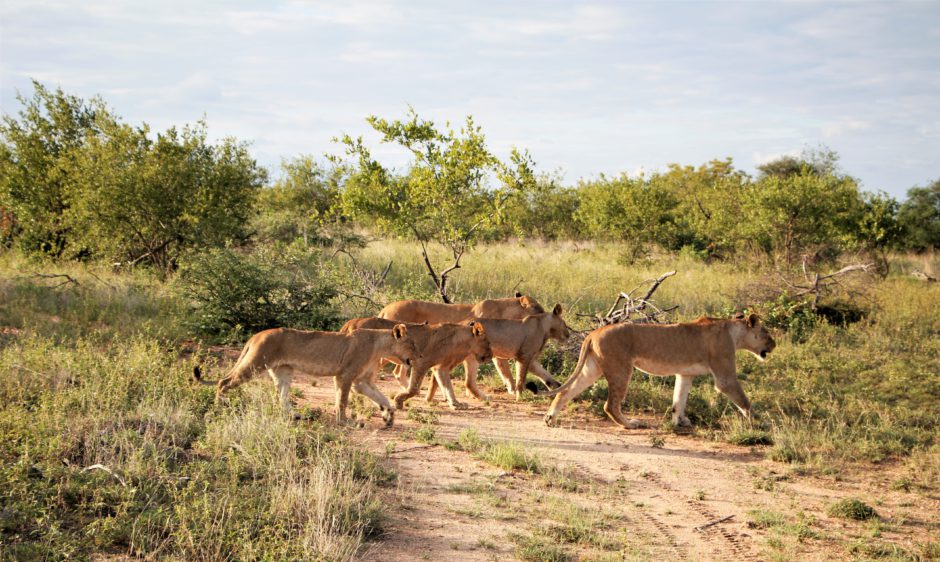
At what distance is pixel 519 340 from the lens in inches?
460

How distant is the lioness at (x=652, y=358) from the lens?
10203 millimetres

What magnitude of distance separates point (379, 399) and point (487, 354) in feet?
6.97

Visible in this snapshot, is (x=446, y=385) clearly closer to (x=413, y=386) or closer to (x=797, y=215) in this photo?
(x=413, y=386)

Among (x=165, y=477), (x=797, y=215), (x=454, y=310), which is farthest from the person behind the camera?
(x=797, y=215)

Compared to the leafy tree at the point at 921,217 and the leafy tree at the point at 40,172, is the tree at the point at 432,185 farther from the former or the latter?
the leafy tree at the point at 921,217

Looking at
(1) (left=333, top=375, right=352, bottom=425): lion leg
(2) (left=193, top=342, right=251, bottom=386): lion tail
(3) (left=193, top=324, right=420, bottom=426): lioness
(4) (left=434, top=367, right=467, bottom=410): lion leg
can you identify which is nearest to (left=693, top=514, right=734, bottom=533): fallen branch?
(3) (left=193, top=324, right=420, bottom=426): lioness

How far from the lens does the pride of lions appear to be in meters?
9.60

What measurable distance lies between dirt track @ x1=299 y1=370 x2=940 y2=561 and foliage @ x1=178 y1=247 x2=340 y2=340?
13.9 feet

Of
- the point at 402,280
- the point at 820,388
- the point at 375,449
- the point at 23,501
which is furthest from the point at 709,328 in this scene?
the point at 402,280

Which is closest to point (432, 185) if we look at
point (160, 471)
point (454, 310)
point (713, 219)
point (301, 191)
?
point (454, 310)

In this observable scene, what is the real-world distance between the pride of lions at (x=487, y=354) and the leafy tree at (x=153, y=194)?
8.88 m

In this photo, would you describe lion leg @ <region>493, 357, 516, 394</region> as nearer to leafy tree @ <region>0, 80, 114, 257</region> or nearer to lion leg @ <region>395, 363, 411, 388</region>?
lion leg @ <region>395, 363, 411, 388</region>

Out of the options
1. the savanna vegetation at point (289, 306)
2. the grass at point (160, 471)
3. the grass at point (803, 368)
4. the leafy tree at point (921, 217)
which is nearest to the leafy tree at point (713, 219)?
the savanna vegetation at point (289, 306)

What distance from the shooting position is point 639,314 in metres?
13.6
